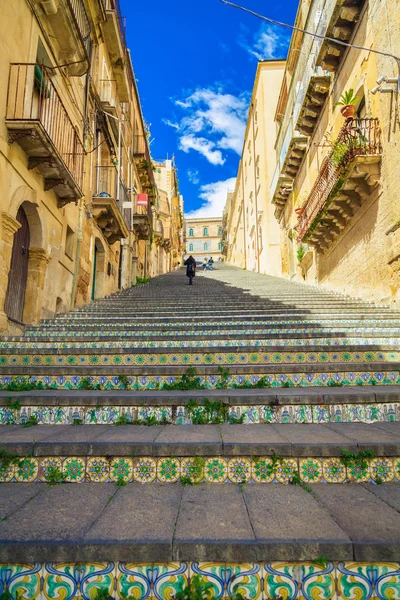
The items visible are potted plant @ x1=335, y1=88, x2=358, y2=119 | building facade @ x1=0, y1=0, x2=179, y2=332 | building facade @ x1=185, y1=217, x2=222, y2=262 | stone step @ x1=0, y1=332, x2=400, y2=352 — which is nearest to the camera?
stone step @ x1=0, y1=332, x2=400, y2=352

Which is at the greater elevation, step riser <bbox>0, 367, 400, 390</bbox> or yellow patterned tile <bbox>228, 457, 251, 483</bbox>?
step riser <bbox>0, 367, 400, 390</bbox>

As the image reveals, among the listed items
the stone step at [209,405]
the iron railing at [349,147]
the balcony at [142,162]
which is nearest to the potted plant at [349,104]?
the iron railing at [349,147]

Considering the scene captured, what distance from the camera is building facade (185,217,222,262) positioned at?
77625 millimetres

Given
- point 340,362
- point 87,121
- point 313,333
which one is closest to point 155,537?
point 340,362

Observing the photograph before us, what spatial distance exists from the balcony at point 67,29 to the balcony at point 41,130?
110 cm

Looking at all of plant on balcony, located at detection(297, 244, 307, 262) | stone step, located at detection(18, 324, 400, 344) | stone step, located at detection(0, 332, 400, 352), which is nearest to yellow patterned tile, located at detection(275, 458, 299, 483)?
stone step, located at detection(0, 332, 400, 352)

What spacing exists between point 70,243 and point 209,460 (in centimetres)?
827

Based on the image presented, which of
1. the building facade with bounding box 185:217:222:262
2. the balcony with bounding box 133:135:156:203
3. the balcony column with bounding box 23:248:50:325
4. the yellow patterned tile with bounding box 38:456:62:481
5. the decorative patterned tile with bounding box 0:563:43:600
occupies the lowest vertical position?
the decorative patterned tile with bounding box 0:563:43:600

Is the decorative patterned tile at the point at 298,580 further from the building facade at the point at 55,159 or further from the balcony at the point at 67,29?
the balcony at the point at 67,29

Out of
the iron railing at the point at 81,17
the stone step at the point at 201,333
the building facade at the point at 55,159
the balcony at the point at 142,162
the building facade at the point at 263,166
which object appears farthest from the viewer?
the building facade at the point at 263,166

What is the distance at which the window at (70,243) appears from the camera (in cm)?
926

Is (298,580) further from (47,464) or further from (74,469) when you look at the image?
(47,464)

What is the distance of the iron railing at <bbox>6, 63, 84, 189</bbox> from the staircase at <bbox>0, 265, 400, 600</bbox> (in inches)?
172

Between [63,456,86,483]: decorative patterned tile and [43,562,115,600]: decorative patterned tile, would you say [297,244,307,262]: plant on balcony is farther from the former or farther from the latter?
[43,562,115,600]: decorative patterned tile
